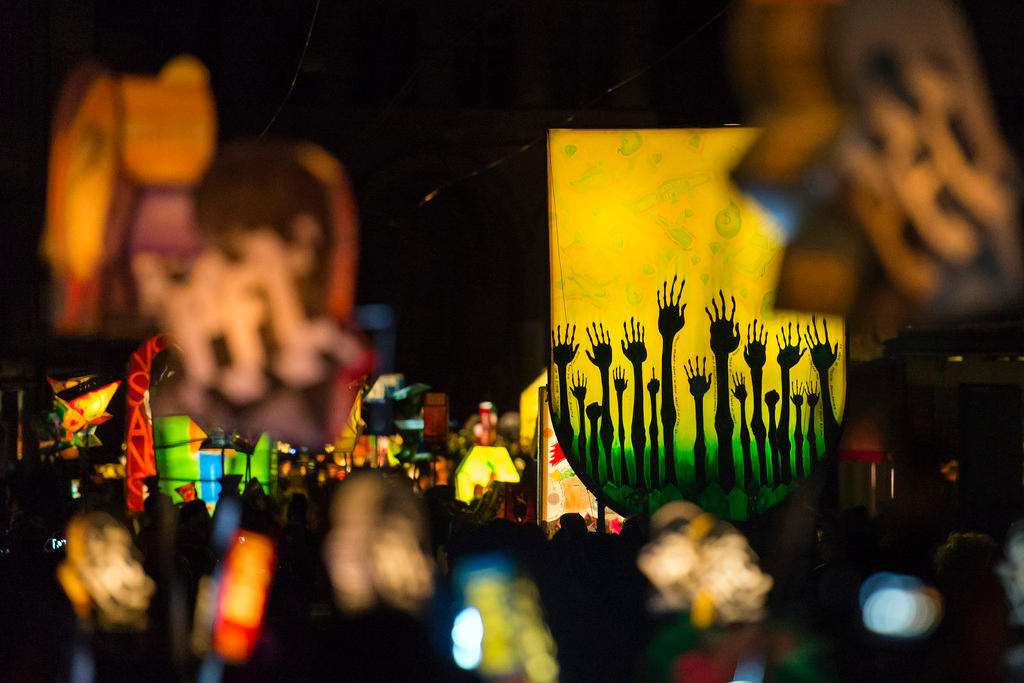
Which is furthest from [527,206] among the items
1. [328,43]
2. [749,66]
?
[749,66]

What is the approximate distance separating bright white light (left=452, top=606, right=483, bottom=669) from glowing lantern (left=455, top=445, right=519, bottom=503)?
16.6 ft

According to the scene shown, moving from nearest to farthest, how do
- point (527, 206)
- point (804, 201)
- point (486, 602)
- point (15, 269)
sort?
1. point (804, 201)
2. point (486, 602)
3. point (15, 269)
4. point (527, 206)

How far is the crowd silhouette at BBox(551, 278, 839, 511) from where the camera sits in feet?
19.5

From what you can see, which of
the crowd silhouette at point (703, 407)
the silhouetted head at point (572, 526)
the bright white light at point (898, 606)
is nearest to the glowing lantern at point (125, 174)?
the crowd silhouette at point (703, 407)

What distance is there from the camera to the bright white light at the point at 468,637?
625 cm

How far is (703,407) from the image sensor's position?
603 cm

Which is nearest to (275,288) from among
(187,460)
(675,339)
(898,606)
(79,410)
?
(675,339)

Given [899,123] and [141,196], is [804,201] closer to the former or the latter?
[899,123]

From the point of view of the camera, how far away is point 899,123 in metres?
3.22

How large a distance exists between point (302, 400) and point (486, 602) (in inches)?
89.4

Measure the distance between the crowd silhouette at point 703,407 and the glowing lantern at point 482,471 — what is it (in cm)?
559

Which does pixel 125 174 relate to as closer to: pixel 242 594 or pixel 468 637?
pixel 242 594

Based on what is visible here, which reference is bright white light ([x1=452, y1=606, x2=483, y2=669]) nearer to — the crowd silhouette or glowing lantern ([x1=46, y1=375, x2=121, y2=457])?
the crowd silhouette

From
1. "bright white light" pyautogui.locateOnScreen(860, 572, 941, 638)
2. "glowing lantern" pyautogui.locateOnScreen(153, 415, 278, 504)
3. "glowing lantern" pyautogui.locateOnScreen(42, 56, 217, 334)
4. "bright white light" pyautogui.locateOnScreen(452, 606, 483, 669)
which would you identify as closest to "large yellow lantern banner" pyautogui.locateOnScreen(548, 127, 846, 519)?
"bright white light" pyautogui.locateOnScreen(860, 572, 941, 638)
